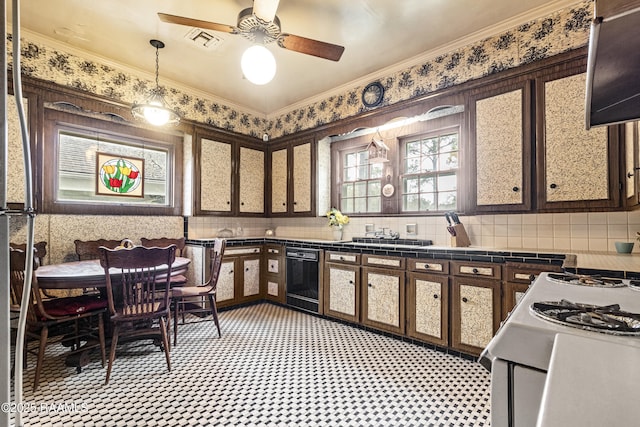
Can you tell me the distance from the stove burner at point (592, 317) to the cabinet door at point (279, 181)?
4.09 meters

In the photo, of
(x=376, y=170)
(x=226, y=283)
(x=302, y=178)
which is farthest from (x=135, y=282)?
(x=376, y=170)

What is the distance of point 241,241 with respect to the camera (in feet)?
14.0

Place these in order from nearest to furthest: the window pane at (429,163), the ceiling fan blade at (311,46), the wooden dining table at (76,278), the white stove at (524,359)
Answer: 1. the white stove at (524,359)
2. the wooden dining table at (76,278)
3. the ceiling fan blade at (311,46)
4. the window pane at (429,163)

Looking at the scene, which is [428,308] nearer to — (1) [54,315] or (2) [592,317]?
(2) [592,317]

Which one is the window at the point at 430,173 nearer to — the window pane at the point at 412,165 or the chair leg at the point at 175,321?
the window pane at the point at 412,165

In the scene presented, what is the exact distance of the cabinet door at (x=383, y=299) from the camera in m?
3.11

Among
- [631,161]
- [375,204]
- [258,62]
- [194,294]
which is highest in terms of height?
[258,62]

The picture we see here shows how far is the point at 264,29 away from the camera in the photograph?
238 cm

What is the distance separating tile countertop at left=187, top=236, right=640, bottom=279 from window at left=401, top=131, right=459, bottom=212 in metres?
0.52

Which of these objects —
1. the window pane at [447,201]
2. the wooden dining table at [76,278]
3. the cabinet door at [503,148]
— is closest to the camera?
the wooden dining table at [76,278]

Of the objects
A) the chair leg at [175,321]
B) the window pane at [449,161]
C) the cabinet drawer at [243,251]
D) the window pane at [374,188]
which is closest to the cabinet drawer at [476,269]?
the window pane at [449,161]

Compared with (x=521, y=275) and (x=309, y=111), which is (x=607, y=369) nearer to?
(x=521, y=275)

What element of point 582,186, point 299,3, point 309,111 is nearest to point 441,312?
point 582,186

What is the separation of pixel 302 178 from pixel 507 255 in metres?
2.83
